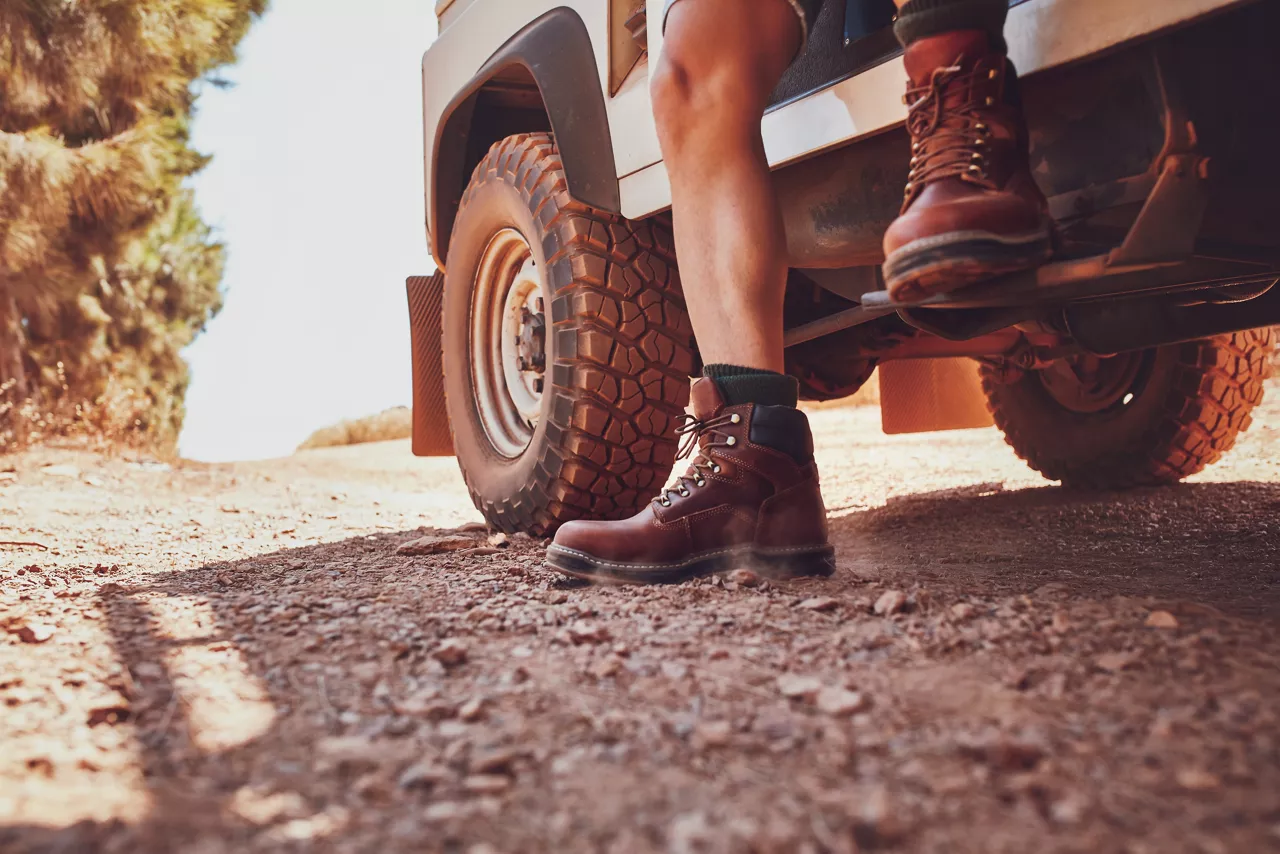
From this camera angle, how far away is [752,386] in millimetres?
1575

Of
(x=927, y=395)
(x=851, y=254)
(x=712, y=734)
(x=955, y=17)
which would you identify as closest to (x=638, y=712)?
(x=712, y=734)

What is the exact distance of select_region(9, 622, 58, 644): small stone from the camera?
130 cm

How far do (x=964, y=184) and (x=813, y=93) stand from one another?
50 centimetres

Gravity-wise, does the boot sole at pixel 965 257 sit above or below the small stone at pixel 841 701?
above

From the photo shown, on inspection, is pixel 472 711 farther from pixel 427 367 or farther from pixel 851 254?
pixel 427 367

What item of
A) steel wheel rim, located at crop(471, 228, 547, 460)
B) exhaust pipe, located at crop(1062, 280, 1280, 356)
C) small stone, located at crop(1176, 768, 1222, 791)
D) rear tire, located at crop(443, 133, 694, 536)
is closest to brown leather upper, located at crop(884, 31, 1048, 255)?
exhaust pipe, located at crop(1062, 280, 1280, 356)

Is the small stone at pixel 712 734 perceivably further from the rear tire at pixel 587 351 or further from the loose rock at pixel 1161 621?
the rear tire at pixel 587 351

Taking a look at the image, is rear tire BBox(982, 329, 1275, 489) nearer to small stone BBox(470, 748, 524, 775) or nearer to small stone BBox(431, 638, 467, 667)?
small stone BBox(431, 638, 467, 667)

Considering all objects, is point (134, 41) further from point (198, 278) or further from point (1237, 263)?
point (1237, 263)

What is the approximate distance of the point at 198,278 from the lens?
1204 centimetres

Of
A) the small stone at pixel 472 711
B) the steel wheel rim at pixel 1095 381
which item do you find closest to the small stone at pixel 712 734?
the small stone at pixel 472 711

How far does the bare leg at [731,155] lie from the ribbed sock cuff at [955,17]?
1.08ft

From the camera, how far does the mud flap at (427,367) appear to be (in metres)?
3.07

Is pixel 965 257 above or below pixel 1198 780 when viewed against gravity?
above
